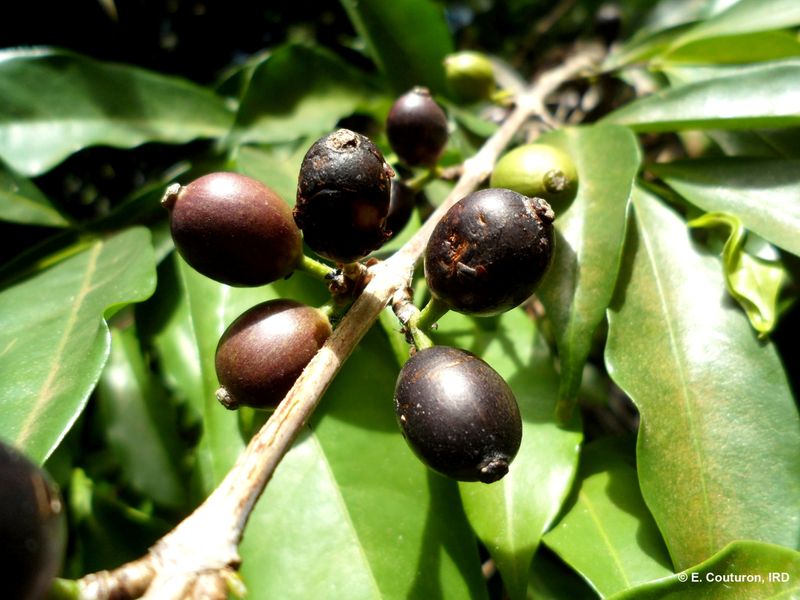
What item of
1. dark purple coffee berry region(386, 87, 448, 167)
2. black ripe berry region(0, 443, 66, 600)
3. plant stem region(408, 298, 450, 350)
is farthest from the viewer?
dark purple coffee berry region(386, 87, 448, 167)

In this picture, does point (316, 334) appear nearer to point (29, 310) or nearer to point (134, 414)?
point (29, 310)

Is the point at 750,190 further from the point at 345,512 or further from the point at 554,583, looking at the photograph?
the point at 345,512

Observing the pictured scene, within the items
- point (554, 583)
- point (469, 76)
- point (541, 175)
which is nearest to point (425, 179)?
point (541, 175)

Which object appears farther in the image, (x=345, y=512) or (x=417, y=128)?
(x=417, y=128)

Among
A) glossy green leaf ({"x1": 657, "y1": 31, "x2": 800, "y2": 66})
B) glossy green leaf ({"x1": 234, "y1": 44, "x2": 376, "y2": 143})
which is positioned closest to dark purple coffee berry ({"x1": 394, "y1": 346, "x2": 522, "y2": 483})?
glossy green leaf ({"x1": 234, "y1": 44, "x2": 376, "y2": 143})

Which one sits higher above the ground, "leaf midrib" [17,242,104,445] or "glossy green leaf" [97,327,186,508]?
"leaf midrib" [17,242,104,445]

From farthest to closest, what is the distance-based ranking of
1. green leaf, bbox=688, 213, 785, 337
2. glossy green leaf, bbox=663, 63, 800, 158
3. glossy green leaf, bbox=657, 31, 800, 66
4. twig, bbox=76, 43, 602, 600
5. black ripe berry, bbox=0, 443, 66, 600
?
glossy green leaf, bbox=657, 31, 800, 66, glossy green leaf, bbox=663, 63, 800, 158, green leaf, bbox=688, 213, 785, 337, twig, bbox=76, 43, 602, 600, black ripe berry, bbox=0, 443, 66, 600

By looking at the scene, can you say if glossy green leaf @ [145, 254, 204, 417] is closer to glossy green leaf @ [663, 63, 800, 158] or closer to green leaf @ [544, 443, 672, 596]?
green leaf @ [544, 443, 672, 596]
